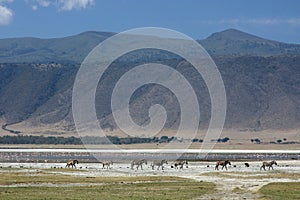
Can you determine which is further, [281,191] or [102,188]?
[102,188]

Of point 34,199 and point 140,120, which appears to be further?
point 140,120

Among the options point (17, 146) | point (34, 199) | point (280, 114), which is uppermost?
point (280, 114)

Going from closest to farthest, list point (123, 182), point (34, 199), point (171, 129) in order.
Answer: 1. point (34, 199)
2. point (123, 182)
3. point (171, 129)

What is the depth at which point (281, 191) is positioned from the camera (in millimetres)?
43000

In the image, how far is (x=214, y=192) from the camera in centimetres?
4275

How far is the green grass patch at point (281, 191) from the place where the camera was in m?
39.8

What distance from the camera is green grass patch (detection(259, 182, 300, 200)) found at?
39844 mm

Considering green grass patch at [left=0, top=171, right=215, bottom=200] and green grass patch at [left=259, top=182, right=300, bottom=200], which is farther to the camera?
green grass patch at [left=0, top=171, right=215, bottom=200]

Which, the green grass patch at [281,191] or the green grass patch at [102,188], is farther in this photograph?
the green grass patch at [102,188]

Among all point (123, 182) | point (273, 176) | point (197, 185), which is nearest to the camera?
point (197, 185)

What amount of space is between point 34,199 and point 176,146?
128 meters

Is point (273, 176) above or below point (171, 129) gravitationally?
below

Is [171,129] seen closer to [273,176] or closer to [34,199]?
[273,176]

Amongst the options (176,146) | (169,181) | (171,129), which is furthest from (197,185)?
(171,129)
